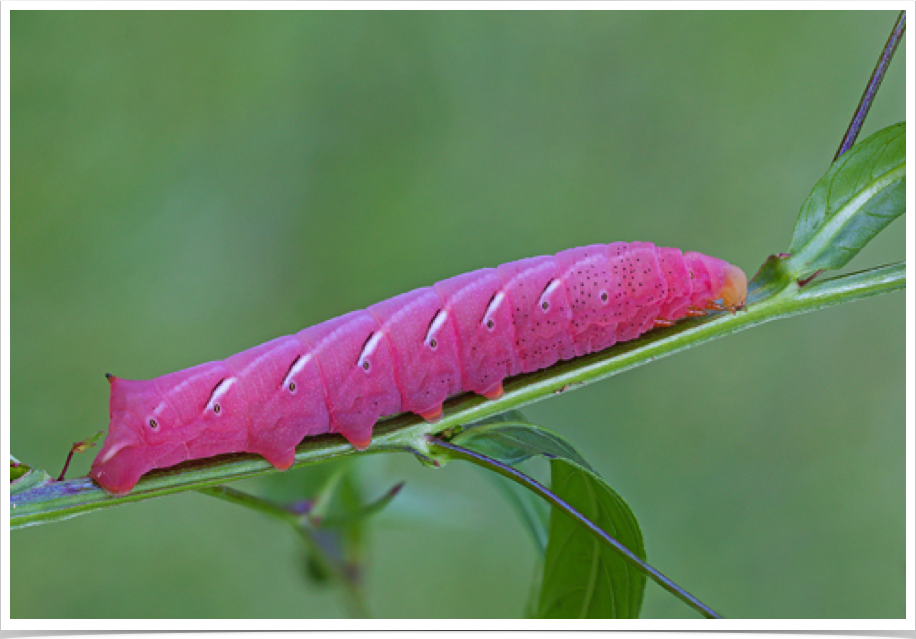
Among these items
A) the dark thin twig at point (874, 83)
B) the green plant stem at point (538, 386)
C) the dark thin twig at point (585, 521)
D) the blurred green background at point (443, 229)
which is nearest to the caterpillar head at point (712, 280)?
the green plant stem at point (538, 386)

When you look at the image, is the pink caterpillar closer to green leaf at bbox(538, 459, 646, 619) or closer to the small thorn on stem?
the small thorn on stem

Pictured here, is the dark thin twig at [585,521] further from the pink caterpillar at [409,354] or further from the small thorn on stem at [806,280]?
the small thorn on stem at [806,280]

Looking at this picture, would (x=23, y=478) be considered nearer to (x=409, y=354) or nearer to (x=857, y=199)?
(x=409, y=354)

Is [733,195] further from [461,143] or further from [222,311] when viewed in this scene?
[222,311]

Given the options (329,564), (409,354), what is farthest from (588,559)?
(329,564)

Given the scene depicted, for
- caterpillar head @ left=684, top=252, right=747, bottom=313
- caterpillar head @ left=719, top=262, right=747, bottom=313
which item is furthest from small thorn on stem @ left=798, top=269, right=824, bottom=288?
caterpillar head @ left=684, top=252, right=747, bottom=313
